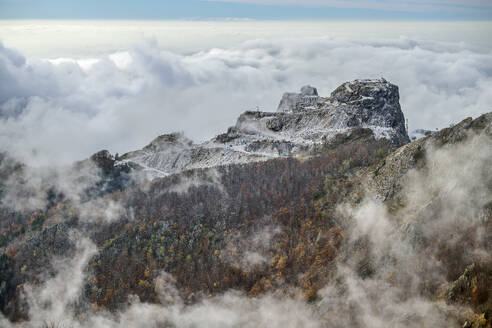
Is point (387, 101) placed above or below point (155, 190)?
above

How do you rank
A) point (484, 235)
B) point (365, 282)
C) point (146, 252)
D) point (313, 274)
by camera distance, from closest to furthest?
point (484, 235)
point (365, 282)
point (313, 274)
point (146, 252)

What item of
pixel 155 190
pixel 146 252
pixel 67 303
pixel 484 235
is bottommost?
pixel 67 303

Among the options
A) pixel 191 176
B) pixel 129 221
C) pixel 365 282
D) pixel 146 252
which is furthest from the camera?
pixel 191 176

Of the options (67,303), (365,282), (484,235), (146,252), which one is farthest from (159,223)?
(484,235)

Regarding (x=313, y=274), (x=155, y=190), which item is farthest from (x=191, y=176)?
(x=313, y=274)

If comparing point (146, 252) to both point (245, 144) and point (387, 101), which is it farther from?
point (387, 101)

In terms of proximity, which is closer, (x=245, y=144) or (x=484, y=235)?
(x=484, y=235)

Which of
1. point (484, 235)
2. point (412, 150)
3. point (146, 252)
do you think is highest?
point (412, 150)

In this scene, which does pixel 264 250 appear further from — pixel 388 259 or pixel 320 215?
pixel 388 259

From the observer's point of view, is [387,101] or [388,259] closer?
[388,259]
